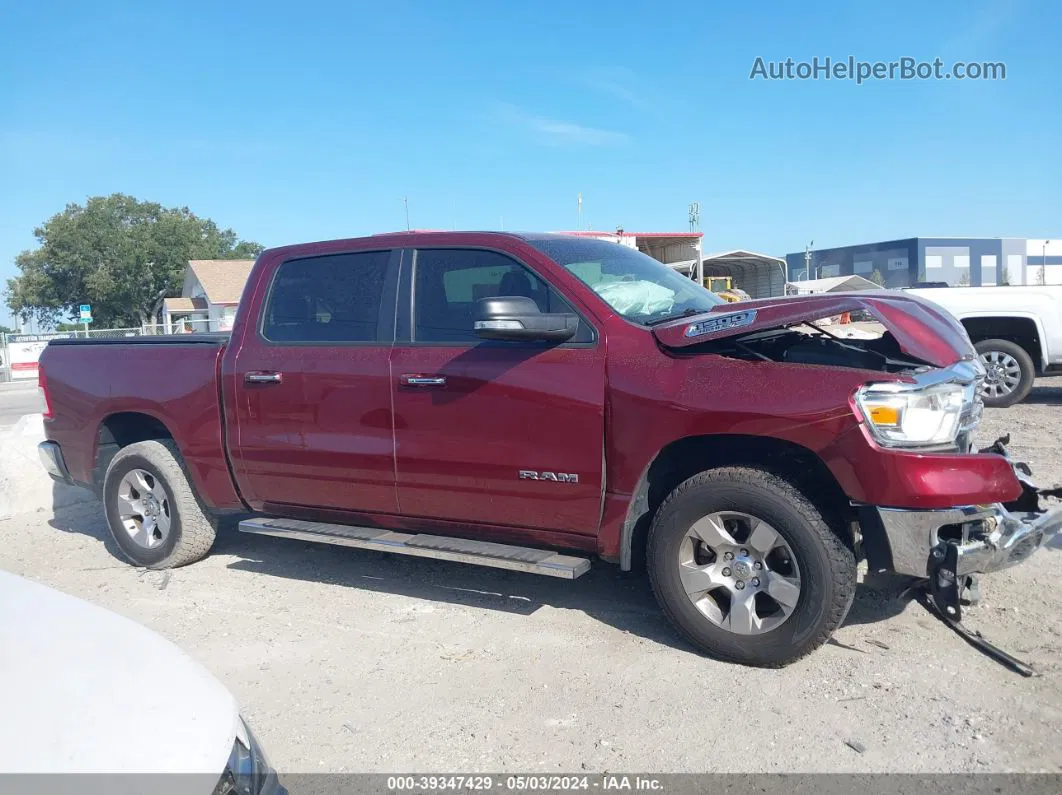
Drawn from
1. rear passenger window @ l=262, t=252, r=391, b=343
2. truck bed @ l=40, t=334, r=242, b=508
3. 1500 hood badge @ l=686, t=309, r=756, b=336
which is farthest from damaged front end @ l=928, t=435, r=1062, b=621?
truck bed @ l=40, t=334, r=242, b=508

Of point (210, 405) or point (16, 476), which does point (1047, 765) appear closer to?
point (210, 405)

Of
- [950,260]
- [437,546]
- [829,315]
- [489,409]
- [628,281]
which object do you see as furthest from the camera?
[950,260]

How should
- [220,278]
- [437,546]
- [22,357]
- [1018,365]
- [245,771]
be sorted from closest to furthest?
1. [245,771]
2. [437,546]
3. [1018,365]
4. [22,357]
5. [220,278]

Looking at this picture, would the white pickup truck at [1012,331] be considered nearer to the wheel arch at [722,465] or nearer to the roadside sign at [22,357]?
the wheel arch at [722,465]

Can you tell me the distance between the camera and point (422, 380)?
428cm

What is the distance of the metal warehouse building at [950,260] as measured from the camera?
67.6 metres

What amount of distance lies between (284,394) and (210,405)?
0.61 metres

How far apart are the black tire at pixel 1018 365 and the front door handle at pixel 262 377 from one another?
769 centimetres

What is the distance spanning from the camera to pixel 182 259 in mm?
52844

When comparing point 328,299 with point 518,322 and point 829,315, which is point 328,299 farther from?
point 829,315

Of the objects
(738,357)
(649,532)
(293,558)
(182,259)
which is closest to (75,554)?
(293,558)

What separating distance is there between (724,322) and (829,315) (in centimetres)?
42

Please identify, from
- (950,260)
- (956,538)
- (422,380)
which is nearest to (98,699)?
(422,380)

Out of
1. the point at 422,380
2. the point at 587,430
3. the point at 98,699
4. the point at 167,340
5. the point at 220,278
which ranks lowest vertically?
the point at 98,699
